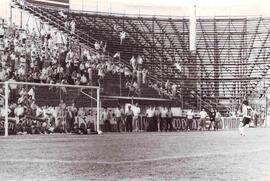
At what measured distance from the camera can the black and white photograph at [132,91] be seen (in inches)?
331

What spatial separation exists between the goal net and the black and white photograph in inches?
1.6

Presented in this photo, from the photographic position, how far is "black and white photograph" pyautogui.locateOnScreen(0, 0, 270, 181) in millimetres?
8398

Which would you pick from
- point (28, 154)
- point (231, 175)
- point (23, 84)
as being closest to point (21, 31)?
point (23, 84)

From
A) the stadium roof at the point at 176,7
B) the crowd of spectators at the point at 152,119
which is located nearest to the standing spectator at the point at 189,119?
the crowd of spectators at the point at 152,119

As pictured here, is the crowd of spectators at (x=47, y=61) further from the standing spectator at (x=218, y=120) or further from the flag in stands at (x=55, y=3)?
the standing spectator at (x=218, y=120)

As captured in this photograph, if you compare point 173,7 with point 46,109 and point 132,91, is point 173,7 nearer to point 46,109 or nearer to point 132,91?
point 132,91

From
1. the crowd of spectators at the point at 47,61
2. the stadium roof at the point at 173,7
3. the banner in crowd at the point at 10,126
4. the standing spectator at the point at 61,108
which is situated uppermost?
the stadium roof at the point at 173,7

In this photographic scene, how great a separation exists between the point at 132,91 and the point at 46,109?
296 inches

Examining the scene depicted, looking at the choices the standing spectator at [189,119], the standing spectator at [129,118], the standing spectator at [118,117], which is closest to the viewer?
the standing spectator at [118,117]

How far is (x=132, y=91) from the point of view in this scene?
27578 millimetres

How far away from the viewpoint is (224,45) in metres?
40.2

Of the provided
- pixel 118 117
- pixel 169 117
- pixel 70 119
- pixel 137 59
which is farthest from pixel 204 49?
pixel 70 119

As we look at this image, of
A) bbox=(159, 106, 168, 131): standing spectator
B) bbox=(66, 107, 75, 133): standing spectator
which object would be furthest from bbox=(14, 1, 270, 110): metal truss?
bbox=(66, 107, 75, 133): standing spectator

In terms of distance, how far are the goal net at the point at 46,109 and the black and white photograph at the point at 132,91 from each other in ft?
0.13
